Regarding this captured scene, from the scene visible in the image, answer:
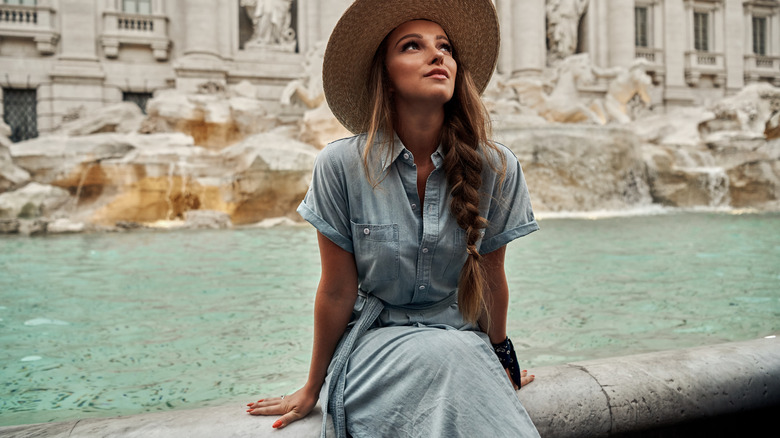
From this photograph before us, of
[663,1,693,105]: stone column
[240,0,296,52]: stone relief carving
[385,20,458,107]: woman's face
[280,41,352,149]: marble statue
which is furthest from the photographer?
[663,1,693,105]: stone column

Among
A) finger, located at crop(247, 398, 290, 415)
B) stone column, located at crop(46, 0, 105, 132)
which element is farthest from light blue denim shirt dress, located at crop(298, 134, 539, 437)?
stone column, located at crop(46, 0, 105, 132)

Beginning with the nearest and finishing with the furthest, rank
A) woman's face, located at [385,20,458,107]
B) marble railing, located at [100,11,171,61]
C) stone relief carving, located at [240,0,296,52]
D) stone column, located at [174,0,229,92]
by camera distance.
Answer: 1. woman's face, located at [385,20,458,107]
2. stone column, located at [174,0,229,92]
3. marble railing, located at [100,11,171,61]
4. stone relief carving, located at [240,0,296,52]

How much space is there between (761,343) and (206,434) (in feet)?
5.90

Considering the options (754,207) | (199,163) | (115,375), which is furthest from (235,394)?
(754,207)

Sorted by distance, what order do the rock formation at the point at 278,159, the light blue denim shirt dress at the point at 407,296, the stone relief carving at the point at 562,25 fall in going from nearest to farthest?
1. the light blue denim shirt dress at the point at 407,296
2. the rock formation at the point at 278,159
3. the stone relief carving at the point at 562,25

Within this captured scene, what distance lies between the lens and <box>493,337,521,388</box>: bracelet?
1.56 meters

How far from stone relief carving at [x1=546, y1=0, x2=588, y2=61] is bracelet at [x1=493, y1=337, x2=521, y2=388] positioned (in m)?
21.9

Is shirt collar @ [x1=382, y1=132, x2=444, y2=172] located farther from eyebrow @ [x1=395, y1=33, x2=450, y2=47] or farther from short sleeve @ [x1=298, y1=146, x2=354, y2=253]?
eyebrow @ [x1=395, y1=33, x2=450, y2=47]

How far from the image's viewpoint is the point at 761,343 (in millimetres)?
1877

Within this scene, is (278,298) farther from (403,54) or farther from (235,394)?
(403,54)

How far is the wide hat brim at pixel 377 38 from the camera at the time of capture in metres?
1.53

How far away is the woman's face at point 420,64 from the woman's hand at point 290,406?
2.81ft

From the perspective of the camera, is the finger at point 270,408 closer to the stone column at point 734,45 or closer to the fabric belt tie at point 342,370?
the fabric belt tie at point 342,370

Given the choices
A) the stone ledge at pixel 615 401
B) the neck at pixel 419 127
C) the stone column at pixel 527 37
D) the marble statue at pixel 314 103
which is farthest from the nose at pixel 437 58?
the stone column at pixel 527 37
